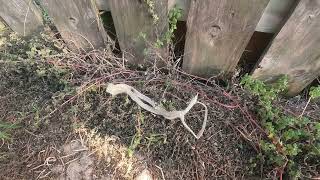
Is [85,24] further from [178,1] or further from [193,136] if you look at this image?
[193,136]

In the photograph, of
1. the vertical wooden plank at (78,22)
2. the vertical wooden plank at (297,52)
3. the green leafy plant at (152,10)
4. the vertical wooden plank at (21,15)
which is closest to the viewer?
the vertical wooden plank at (297,52)

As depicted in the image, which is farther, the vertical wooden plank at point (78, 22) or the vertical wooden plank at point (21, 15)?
the vertical wooden plank at point (21, 15)

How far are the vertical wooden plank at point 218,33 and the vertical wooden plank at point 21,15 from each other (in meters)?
1.03

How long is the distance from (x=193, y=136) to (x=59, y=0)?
1.09 metres

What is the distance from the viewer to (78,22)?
1906mm

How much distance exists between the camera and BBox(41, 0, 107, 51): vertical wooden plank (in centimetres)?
179

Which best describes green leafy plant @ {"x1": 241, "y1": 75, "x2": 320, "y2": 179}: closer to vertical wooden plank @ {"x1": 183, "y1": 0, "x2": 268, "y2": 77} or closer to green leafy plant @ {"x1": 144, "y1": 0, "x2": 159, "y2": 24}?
vertical wooden plank @ {"x1": 183, "y1": 0, "x2": 268, "y2": 77}

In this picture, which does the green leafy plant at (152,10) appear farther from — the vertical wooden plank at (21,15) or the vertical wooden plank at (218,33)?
the vertical wooden plank at (21,15)

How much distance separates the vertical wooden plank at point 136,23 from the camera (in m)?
1.65

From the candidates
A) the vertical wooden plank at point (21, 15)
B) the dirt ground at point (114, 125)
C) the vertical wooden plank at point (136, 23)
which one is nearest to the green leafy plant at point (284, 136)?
the dirt ground at point (114, 125)

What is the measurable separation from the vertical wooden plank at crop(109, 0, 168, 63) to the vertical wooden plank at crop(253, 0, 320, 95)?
0.60 m

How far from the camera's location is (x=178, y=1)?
5.41ft

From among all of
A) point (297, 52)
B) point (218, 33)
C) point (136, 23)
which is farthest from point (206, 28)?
point (297, 52)

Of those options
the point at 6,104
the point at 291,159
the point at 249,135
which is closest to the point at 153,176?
the point at 249,135
